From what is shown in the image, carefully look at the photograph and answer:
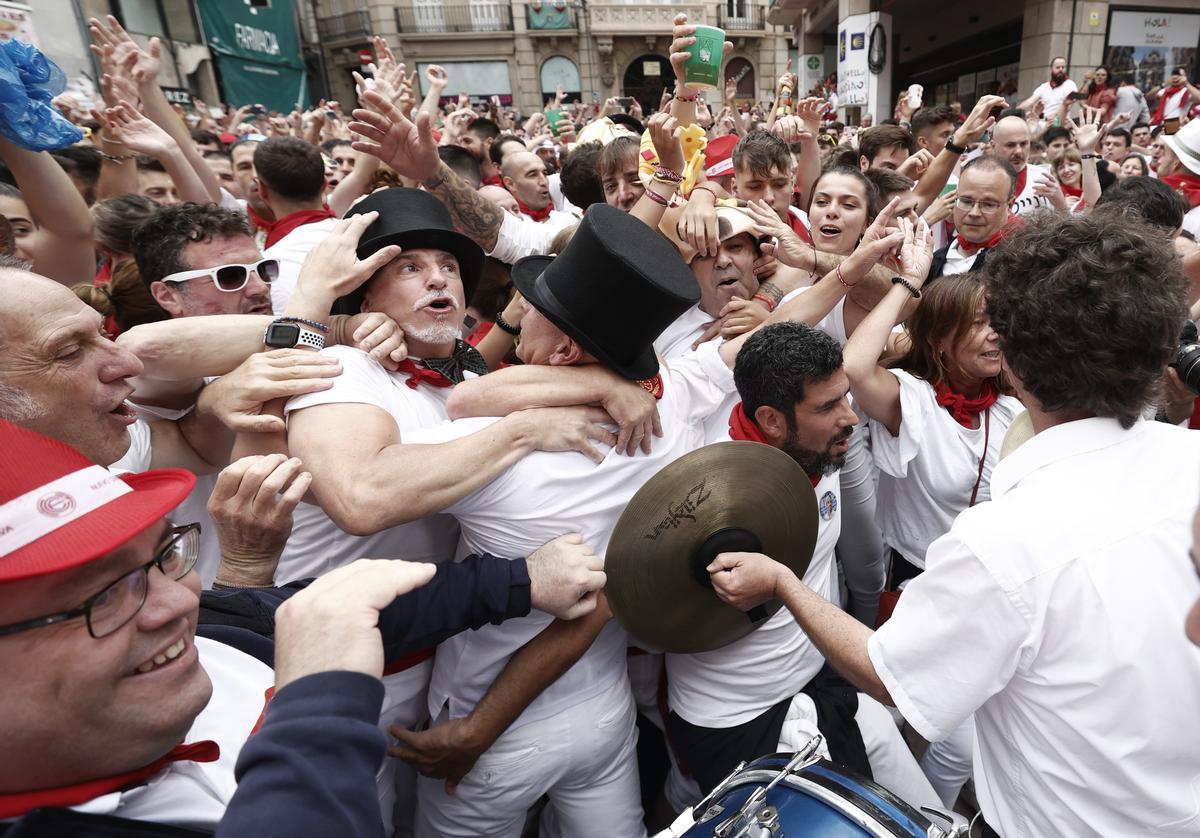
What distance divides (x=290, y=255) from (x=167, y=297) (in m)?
1.11

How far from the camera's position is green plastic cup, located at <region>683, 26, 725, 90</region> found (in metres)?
3.29

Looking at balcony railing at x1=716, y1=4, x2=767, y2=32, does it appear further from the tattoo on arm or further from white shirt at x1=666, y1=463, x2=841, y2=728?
white shirt at x1=666, y1=463, x2=841, y2=728

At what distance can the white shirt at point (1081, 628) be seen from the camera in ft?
3.97

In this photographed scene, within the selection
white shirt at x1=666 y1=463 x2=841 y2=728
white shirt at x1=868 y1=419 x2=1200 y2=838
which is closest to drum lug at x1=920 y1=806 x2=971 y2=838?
white shirt at x1=868 y1=419 x2=1200 y2=838

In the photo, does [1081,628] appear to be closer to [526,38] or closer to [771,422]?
[771,422]

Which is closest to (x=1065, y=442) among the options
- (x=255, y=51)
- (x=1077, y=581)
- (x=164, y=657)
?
(x=1077, y=581)

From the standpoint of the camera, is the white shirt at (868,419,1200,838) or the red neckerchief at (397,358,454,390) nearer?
the white shirt at (868,419,1200,838)

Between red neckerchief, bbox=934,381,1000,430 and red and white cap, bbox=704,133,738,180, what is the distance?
9.55 ft

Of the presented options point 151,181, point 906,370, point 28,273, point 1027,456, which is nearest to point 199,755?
point 28,273

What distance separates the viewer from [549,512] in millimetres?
1889

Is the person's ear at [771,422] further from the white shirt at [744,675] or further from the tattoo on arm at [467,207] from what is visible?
the tattoo on arm at [467,207]

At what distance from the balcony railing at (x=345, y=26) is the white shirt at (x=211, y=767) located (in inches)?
1556

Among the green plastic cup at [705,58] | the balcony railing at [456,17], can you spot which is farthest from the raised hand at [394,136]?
the balcony railing at [456,17]

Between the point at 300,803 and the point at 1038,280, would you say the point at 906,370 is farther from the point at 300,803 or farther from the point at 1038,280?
the point at 300,803
